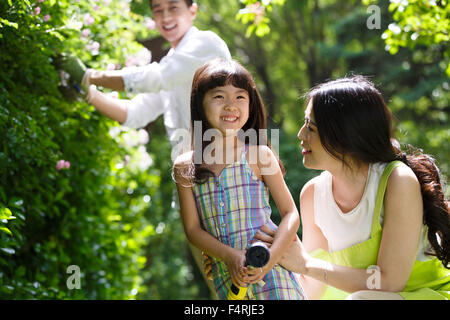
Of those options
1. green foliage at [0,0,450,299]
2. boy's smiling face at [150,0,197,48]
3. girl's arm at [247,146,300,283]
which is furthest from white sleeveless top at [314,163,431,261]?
boy's smiling face at [150,0,197,48]

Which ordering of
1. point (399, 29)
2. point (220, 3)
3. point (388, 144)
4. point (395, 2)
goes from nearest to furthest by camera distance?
point (388, 144) → point (395, 2) → point (399, 29) → point (220, 3)

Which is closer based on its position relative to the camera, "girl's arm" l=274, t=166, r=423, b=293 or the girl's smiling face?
"girl's arm" l=274, t=166, r=423, b=293

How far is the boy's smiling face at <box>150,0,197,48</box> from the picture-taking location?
316 cm

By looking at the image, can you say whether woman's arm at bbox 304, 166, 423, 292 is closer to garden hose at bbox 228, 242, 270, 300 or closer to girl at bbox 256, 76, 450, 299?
girl at bbox 256, 76, 450, 299

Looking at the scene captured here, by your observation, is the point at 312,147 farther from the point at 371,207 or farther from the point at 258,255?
the point at 258,255

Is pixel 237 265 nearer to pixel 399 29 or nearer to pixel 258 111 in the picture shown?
pixel 258 111

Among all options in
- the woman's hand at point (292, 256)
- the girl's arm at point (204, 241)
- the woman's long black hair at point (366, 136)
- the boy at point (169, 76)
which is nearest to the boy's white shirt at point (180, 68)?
the boy at point (169, 76)

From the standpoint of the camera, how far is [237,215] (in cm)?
235

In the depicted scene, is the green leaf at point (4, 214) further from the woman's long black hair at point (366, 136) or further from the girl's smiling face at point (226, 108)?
the woman's long black hair at point (366, 136)

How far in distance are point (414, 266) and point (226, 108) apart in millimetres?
1047

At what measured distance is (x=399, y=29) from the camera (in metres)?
3.46

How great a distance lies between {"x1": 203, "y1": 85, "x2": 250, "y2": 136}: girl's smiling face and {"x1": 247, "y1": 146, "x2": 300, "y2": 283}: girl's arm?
161mm

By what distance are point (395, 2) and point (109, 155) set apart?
204 centimetres
